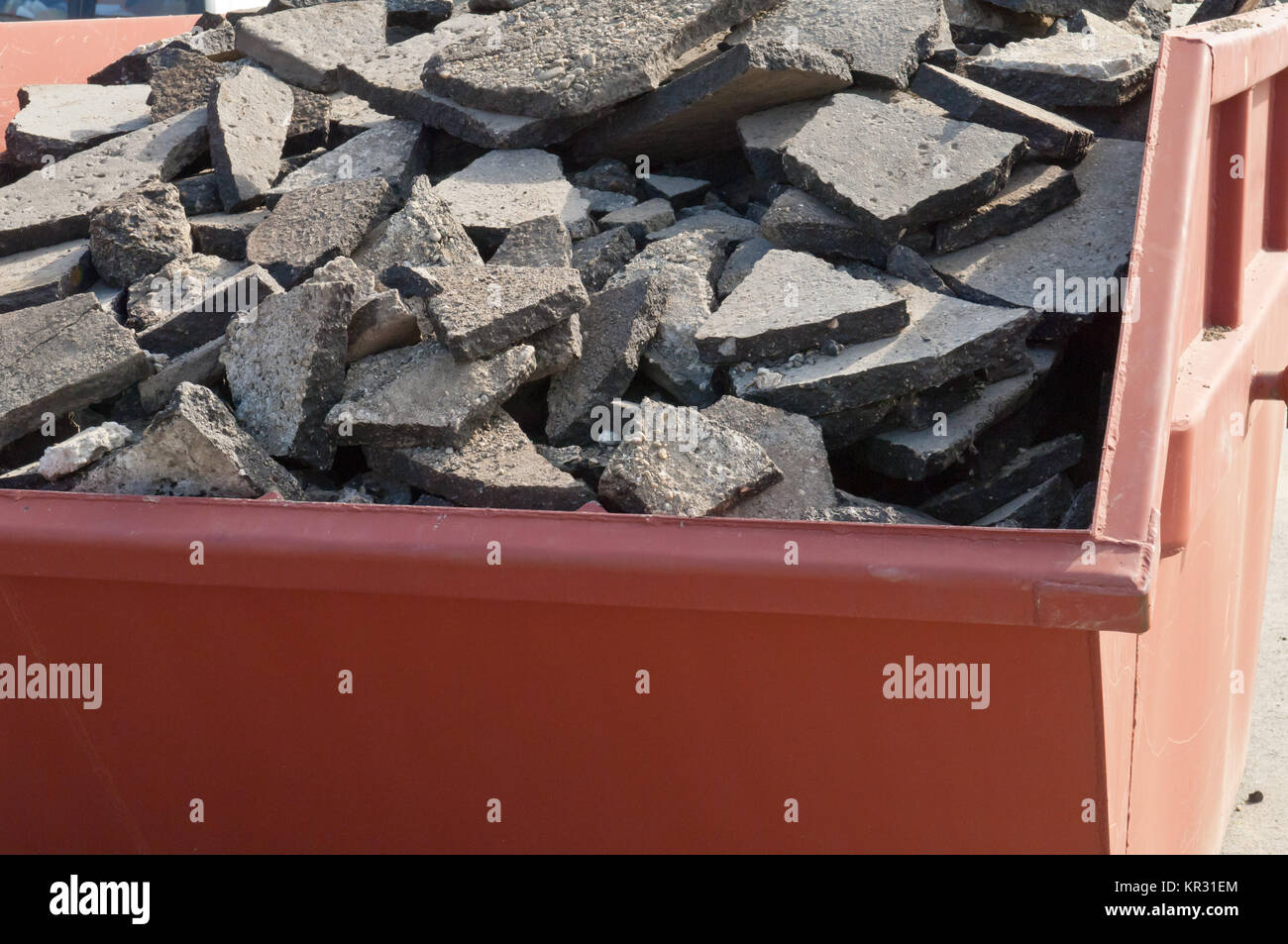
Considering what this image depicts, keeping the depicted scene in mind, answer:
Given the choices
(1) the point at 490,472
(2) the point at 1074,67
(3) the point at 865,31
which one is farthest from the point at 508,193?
(2) the point at 1074,67

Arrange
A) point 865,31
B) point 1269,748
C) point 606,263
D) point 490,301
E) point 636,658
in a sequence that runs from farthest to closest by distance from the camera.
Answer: point 1269,748
point 865,31
point 606,263
point 490,301
point 636,658

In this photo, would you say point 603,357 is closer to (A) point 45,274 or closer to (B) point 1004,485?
(B) point 1004,485

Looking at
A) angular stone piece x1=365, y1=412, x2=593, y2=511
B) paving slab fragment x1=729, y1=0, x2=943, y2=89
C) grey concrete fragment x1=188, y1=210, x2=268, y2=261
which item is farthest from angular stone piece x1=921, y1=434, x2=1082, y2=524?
grey concrete fragment x1=188, y1=210, x2=268, y2=261

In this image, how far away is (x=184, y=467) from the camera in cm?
208

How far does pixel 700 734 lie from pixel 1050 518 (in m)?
0.82

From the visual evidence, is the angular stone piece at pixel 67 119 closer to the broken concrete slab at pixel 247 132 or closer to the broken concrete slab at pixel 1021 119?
the broken concrete slab at pixel 247 132

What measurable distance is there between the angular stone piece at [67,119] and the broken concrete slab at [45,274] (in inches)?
25.9

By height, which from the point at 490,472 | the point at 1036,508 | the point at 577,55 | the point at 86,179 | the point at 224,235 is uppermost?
the point at 577,55

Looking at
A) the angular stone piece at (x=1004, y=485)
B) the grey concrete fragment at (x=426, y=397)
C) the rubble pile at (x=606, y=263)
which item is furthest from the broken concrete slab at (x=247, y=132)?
the angular stone piece at (x=1004, y=485)

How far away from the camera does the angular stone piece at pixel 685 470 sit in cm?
196

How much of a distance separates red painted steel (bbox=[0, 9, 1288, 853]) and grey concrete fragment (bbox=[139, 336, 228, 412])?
0.73m

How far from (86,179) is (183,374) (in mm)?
1314

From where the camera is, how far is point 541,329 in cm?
246

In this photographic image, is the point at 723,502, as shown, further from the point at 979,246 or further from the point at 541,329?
the point at 979,246
